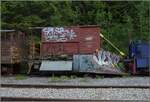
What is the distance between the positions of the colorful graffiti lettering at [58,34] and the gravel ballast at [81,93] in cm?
911

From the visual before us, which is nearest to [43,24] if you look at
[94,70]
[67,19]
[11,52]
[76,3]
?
[67,19]

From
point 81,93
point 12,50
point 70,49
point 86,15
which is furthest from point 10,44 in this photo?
point 81,93

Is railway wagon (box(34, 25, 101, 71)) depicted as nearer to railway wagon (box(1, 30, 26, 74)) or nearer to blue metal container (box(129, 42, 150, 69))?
railway wagon (box(1, 30, 26, 74))

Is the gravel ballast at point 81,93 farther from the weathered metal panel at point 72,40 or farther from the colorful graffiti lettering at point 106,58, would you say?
the weathered metal panel at point 72,40

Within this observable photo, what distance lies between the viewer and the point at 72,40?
76.2 ft

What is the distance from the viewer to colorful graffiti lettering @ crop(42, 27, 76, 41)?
76.4ft

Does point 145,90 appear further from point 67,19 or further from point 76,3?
point 76,3

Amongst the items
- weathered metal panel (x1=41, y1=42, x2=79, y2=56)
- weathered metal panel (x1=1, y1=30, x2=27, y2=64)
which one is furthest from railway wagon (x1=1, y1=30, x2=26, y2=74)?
weathered metal panel (x1=41, y1=42, x2=79, y2=56)

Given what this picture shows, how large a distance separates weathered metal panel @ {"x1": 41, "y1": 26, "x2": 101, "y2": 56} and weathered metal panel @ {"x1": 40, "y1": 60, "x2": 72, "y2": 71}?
2.89ft

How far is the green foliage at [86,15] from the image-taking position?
2992 cm

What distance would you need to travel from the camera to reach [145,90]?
13.7 metres

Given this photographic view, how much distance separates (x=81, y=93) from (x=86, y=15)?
66.3 feet

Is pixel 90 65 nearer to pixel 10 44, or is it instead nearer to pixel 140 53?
pixel 140 53

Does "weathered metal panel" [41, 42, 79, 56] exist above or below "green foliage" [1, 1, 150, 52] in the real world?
below
